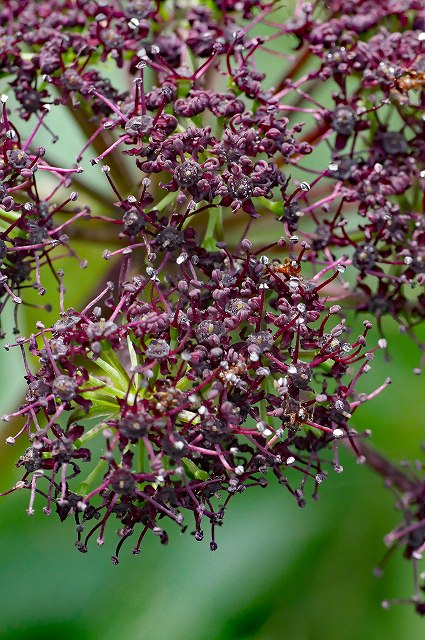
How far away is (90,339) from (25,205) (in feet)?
1.00

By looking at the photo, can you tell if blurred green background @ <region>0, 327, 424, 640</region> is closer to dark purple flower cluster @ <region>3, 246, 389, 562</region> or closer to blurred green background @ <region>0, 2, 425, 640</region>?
blurred green background @ <region>0, 2, 425, 640</region>

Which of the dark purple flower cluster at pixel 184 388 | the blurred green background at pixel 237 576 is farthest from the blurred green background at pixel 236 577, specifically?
the dark purple flower cluster at pixel 184 388

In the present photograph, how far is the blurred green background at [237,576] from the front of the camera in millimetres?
2230

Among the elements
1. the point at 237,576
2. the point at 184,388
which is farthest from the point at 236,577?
the point at 184,388

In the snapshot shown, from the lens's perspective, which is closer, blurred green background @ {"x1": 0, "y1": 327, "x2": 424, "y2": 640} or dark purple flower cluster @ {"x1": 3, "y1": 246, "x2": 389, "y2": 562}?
dark purple flower cluster @ {"x1": 3, "y1": 246, "x2": 389, "y2": 562}

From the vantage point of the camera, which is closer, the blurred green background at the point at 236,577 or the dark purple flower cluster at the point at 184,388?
the dark purple flower cluster at the point at 184,388

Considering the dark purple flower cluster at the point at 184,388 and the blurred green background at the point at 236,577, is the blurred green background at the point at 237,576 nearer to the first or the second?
the blurred green background at the point at 236,577

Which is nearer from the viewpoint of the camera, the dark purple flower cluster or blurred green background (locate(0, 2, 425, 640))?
the dark purple flower cluster

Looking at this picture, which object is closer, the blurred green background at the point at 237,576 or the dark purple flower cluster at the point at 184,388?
the dark purple flower cluster at the point at 184,388

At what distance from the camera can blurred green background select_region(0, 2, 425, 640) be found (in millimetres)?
2230

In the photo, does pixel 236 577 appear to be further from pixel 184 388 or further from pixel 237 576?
pixel 184 388

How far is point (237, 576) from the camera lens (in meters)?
2.29

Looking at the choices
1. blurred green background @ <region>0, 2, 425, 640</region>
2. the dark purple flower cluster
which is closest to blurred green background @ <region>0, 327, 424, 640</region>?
blurred green background @ <region>0, 2, 425, 640</region>

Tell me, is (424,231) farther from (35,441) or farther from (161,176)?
(35,441)
